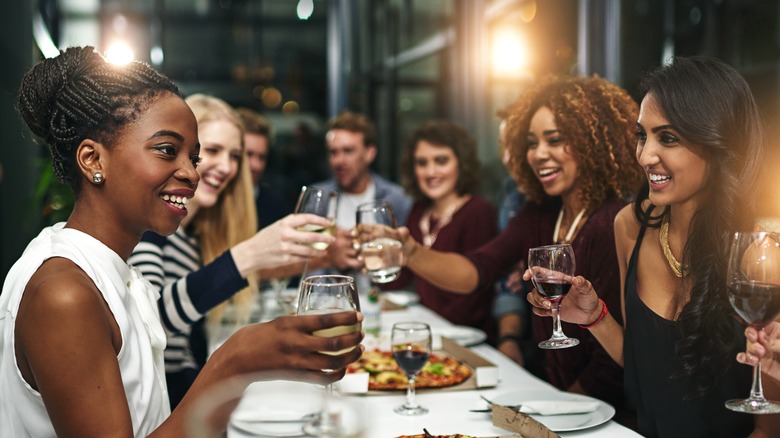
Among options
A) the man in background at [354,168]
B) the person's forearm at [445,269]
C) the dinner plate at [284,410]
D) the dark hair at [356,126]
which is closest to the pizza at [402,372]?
the person's forearm at [445,269]

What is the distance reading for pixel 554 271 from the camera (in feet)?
4.60

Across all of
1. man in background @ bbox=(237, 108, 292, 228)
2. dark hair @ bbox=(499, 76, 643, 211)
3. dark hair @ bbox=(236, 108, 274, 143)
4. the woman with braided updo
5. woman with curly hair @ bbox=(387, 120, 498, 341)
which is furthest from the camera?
dark hair @ bbox=(236, 108, 274, 143)

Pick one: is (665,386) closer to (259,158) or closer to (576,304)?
(576,304)

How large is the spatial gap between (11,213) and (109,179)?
3.02 metres

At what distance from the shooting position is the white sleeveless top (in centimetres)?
114

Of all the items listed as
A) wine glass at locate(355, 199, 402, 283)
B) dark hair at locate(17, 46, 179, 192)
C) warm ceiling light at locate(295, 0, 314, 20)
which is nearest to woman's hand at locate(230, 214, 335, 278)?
wine glass at locate(355, 199, 402, 283)

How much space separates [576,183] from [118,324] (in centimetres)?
143

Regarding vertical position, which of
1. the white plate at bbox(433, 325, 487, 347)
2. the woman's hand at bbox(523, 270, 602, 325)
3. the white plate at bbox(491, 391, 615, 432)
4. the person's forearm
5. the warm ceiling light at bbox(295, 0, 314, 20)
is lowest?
the white plate at bbox(433, 325, 487, 347)

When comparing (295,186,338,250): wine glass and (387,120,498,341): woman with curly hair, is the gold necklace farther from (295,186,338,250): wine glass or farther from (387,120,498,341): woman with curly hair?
(387,120,498,341): woman with curly hair

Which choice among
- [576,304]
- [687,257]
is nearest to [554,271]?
[576,304]

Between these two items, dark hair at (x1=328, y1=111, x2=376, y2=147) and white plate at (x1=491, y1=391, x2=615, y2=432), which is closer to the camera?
white plate at (x1=491, y1=391, x2=615, y2=432)

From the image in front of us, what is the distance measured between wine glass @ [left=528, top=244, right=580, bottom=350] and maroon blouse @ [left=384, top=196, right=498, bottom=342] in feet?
6.13

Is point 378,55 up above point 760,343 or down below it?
above

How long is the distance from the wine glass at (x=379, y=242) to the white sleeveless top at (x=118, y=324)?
838mm
